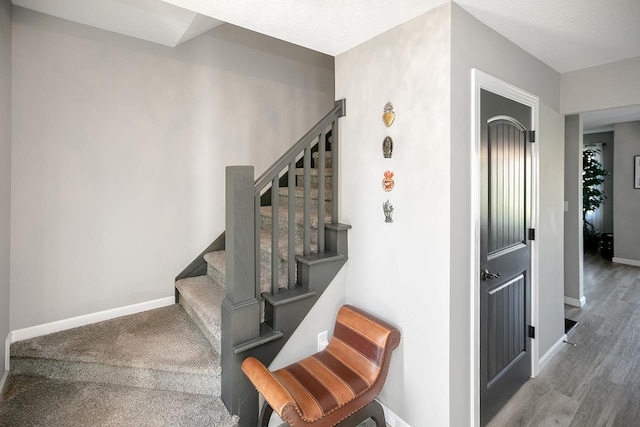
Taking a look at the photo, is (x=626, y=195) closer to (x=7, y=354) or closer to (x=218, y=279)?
(x=218, y=279)

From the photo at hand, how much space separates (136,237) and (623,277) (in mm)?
6521

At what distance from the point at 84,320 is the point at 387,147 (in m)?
2.53

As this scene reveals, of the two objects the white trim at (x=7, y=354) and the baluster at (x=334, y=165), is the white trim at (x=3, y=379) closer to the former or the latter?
the white trim at (x=7, y=354)

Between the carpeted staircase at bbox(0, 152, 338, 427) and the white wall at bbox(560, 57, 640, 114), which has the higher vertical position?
the white wall at bbox(560, 57, 640, 114)

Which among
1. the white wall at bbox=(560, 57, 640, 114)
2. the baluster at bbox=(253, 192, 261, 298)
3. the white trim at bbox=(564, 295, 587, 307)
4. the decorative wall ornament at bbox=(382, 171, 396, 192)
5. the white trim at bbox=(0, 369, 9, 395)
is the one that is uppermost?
the white wall at bbox=(560, 57, 640, 114)

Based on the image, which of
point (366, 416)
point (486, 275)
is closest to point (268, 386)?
point (366, 416)

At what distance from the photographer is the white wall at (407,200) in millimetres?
1621

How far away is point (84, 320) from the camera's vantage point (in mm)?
2336

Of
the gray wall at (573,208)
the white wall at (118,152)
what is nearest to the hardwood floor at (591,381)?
the gray wall at (573,208)

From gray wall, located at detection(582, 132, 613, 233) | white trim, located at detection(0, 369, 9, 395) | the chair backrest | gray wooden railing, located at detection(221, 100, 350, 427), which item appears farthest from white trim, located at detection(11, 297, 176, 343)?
gray wall, located at detection(582, 132, 613, 233)

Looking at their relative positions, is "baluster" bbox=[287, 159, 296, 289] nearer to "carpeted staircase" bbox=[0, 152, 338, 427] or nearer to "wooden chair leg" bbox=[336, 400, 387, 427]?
"carpeted staircase" bbox=[0, 152, 338, 427]

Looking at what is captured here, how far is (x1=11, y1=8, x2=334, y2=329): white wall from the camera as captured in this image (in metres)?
2.11

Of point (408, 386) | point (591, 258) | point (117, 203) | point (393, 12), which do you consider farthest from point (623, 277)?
point (117, 203)

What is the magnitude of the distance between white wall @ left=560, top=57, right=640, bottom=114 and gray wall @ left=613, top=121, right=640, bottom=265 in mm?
4138
